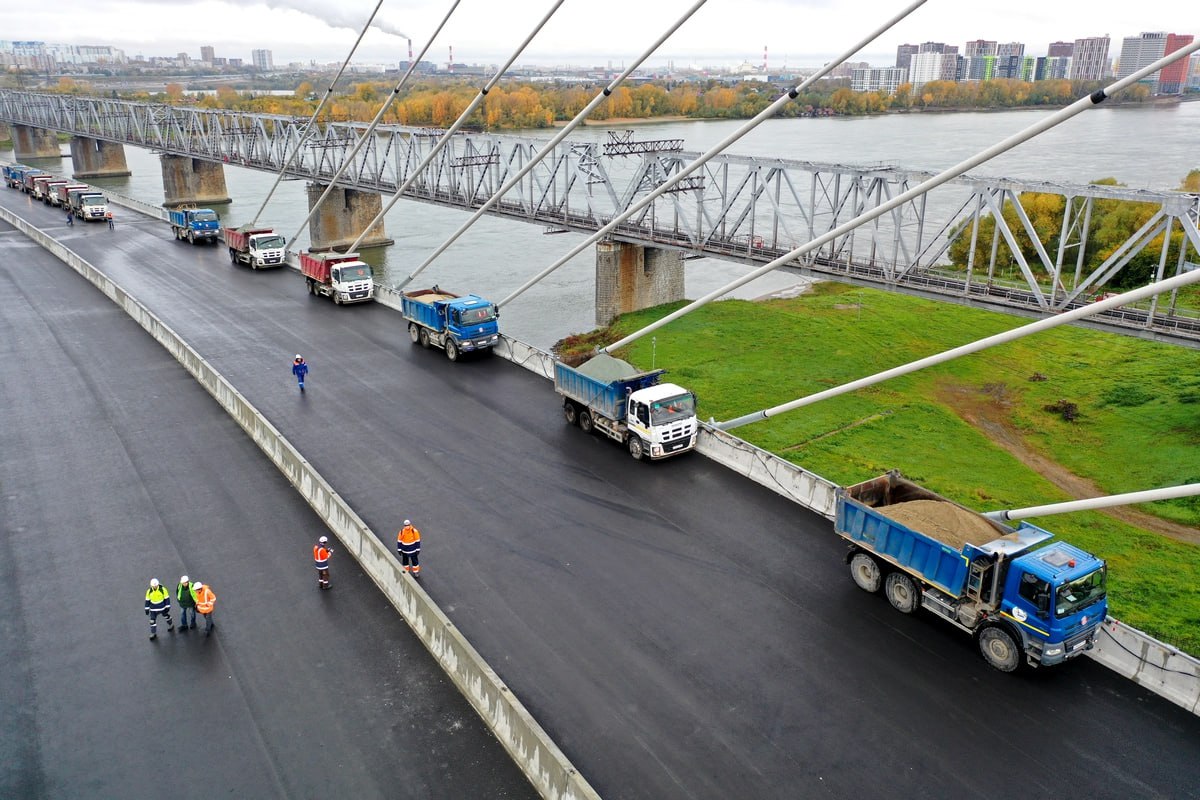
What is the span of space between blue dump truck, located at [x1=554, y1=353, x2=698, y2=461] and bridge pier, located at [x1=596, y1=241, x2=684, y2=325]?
2119 centimetres

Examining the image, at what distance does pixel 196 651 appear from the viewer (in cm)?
1612

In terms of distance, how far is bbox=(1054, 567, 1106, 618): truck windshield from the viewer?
577 inches

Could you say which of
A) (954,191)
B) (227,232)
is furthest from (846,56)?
(954,191)

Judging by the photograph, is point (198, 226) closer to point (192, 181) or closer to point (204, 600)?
point (192, 181)

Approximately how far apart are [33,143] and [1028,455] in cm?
14880

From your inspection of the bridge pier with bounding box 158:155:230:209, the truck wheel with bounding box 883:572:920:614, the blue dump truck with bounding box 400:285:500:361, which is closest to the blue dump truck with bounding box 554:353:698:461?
the blue dump truck with bounding box 400:285:500:361

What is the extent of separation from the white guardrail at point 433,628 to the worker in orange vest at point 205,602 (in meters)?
3.03

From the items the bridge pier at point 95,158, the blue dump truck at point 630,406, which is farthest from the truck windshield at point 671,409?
the bridge pier at point 95,158

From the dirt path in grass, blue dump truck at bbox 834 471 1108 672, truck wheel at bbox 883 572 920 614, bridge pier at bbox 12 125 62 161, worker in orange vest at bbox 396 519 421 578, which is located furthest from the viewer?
bridge pier at bbox 12 125 62 161

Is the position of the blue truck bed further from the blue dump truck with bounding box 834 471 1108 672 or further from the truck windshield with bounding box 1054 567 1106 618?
the truck windshield with bounding box 1054 567 1106 618

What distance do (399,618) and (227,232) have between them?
41795 mm

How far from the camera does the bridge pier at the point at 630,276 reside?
46.8 m

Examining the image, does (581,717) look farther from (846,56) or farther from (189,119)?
(189,119)

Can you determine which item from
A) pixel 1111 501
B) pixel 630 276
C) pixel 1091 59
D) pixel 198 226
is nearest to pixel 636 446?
pixel 1111 501
